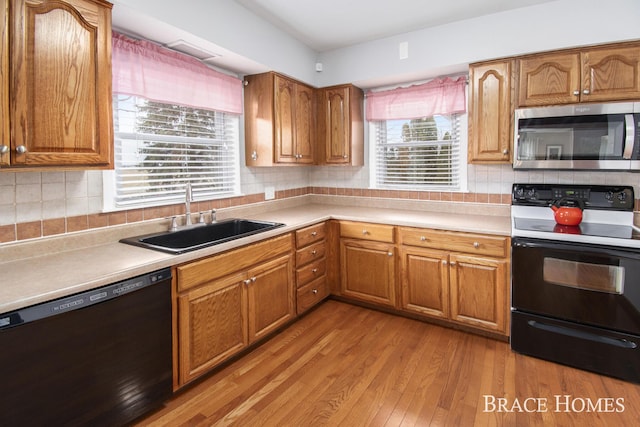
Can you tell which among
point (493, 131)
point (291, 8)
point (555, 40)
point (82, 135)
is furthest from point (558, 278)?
point (82, 135)

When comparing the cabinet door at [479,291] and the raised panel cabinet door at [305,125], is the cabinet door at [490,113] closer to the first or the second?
the cabinet door at [479,291]

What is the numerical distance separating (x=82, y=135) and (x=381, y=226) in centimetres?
214

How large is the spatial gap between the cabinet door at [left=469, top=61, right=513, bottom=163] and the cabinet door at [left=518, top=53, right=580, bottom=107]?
108 millimetres

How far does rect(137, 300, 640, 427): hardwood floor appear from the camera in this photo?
182 centimetres

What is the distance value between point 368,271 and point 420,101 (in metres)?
1.64

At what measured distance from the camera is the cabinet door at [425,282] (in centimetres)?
274

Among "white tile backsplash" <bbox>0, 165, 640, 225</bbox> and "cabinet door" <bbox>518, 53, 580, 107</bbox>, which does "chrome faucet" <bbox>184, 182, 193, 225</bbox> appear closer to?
"white tile backsplash" <bbox>0, 165, 640, 225</bbox>

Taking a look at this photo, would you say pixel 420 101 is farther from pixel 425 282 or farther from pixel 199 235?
pixel 199 235

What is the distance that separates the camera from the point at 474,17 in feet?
9.12

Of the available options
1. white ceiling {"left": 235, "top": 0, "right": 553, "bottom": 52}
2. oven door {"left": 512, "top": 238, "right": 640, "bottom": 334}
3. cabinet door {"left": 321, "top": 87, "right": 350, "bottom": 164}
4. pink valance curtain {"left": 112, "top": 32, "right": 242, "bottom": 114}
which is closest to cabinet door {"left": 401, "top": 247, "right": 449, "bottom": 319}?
oven door {"left": 512, "top": 238, "right": 640, "bottom": 334}

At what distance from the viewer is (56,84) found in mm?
1571

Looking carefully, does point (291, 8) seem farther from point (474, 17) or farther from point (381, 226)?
point (381, 226)

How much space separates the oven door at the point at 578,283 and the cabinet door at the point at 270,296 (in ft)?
5.22

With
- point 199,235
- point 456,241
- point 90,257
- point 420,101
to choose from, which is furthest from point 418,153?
point 90,257
